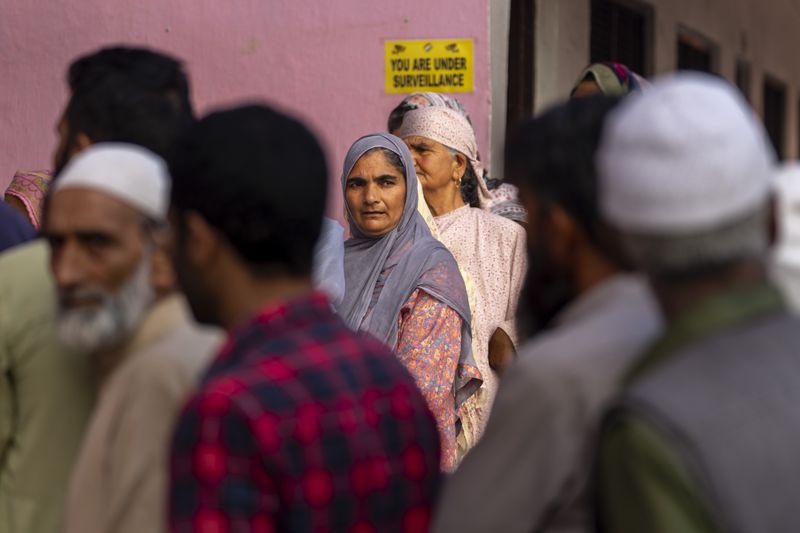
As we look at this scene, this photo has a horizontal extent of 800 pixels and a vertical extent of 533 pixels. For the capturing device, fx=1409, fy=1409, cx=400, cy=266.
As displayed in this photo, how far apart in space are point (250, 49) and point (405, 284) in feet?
8.66

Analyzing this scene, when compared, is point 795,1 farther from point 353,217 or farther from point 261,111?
point 261,111

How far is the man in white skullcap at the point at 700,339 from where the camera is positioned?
1.58 m

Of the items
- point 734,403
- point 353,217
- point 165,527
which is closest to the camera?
point 734,403

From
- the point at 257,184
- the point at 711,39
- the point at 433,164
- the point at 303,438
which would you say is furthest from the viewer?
the point at 711,39

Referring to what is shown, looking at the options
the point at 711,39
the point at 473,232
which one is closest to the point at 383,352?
the point at 473,232

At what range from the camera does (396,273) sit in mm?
4949

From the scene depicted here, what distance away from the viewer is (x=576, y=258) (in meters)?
2.01

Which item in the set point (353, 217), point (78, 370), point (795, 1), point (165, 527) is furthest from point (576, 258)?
point (795, 1)

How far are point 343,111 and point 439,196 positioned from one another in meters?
1.56

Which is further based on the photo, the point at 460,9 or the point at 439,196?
the point at 460,9

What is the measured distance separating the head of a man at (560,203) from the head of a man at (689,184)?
233 millimetres

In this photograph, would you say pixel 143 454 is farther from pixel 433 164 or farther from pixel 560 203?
pixel 433 164

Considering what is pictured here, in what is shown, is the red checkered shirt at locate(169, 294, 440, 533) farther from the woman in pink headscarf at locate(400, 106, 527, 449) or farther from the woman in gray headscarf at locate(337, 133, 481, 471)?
the woman in pink headscarf at locate(400, 106, 527, 449)

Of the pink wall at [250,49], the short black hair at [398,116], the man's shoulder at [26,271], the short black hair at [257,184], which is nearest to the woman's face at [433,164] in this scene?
the short black hair at [398,116]
